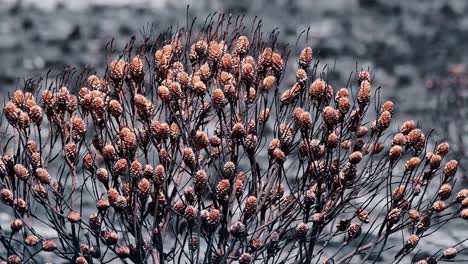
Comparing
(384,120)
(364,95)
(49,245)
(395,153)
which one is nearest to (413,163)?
(395,153)

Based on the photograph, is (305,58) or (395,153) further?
(305,58)

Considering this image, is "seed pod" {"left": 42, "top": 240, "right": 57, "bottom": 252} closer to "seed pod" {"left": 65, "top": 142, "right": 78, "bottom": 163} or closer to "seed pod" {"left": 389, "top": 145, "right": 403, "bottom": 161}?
"seed pod" {"left": 65, "top": 142, "right": 78, "bottom": 163}

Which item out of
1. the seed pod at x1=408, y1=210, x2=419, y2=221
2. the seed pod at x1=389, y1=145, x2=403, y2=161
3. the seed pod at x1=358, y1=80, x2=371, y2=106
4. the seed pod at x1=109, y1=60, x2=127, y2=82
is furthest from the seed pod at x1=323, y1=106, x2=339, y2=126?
the seed pod at x1=109, y1=60, x2=127, y2=82

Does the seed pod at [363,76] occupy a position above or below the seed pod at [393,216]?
above

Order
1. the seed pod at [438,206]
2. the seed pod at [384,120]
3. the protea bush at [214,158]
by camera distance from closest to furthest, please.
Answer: the protea bush at [214,158], the seed pod at [384,120], the seed pod at [438,206]

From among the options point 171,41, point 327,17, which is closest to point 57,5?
point 327,17

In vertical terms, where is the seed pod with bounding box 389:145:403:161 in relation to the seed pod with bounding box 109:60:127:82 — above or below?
below

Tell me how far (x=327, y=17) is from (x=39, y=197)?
8.55 meters

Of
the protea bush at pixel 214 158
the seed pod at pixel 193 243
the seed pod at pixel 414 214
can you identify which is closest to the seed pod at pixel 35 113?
the protea bush at pixel 214 158

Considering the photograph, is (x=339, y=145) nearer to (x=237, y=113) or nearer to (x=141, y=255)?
(x=237, y=113)

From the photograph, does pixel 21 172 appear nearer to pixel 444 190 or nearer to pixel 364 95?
pixel 364 95

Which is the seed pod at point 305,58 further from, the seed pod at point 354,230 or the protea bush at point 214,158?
the seed pod at point 354,230

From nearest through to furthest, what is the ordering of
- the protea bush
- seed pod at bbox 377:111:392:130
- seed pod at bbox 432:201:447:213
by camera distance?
the protea bush < seed pod at bbox 377:111:392:130 < seed pod at bbox 432:201:447:213

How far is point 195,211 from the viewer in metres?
4.78
